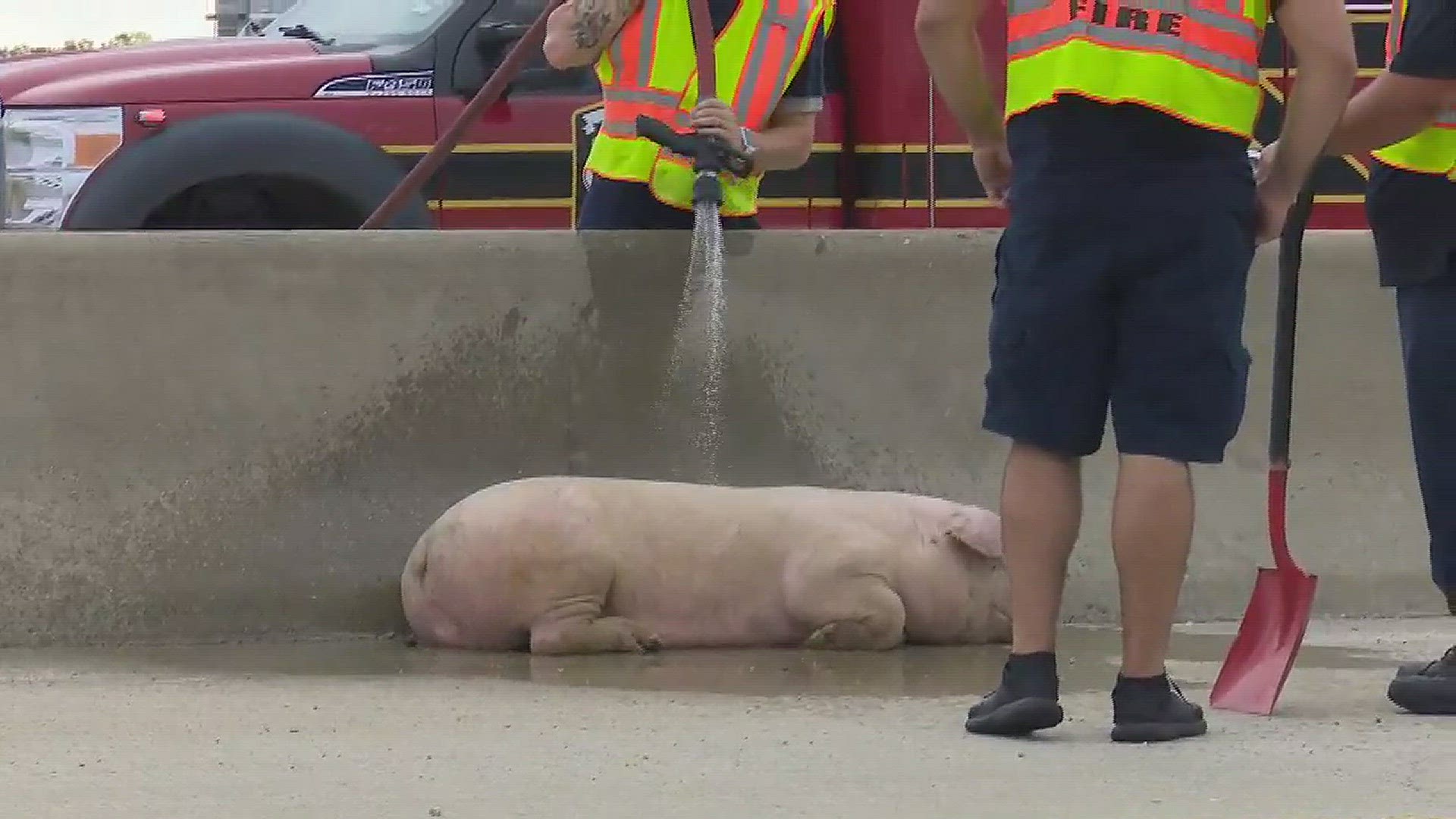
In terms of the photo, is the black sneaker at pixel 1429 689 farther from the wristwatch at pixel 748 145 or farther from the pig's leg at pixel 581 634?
the wristwatch at pixel 748 145

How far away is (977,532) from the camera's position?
18.2 ft

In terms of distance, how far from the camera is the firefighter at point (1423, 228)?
4.41 metres

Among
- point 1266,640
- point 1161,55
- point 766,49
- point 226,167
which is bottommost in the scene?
point 1266,640

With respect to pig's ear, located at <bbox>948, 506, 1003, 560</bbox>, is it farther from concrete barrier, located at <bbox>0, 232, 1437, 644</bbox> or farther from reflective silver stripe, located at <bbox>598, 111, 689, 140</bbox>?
reflective silver stripe, located at <bbox>598, 111, 689, 140</bbox>

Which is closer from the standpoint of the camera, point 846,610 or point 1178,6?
point 1178,6

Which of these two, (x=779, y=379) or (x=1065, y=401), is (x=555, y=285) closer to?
(x=779, y=379)

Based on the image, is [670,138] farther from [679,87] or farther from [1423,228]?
[1423,228]

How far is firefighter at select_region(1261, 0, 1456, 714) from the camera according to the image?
4410mm

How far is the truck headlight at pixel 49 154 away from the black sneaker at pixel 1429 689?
4.87 metres

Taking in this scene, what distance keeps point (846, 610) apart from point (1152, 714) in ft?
4.24

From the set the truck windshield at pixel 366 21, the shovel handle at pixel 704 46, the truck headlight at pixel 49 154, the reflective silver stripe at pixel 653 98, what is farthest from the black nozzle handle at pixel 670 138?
the truck headlight at pixel 49 154

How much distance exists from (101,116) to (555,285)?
2.79m

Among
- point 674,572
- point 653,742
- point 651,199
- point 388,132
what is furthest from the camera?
point 388,132

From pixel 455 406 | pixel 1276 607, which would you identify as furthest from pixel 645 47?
pixel 1276 607
